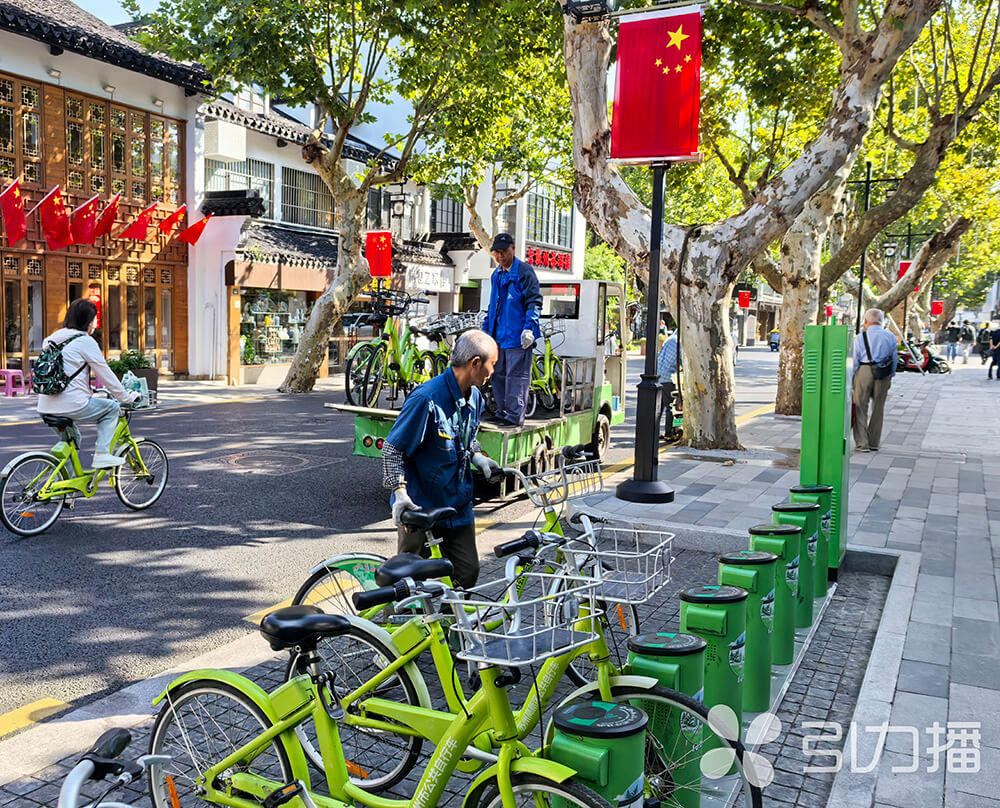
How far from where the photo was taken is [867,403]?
42.5 feet

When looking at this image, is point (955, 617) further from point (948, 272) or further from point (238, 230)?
point (948, 272)

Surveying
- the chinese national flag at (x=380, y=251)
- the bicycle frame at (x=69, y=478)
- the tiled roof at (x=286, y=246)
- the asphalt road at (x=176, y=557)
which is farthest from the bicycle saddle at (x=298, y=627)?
the tiled roof at (x=286, y=246)

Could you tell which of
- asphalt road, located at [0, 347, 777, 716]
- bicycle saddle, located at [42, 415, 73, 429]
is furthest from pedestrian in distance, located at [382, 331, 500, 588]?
bicycle saddle, located at [42, 415, 73, 429]

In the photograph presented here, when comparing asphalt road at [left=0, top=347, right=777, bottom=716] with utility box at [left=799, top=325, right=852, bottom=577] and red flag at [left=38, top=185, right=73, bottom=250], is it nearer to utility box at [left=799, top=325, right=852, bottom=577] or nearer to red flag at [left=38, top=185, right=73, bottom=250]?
utility box at [left=799, top=325, right=852, bottom=577]

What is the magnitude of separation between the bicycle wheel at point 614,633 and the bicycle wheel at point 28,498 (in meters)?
5.09

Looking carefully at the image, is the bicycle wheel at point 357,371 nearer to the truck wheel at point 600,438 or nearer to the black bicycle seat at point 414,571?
the truck wheel at point 600,438

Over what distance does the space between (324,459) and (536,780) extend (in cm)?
894

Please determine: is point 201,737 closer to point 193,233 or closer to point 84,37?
point 84,37

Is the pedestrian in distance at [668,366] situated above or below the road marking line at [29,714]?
above

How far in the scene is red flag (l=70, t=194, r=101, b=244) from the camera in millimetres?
17562

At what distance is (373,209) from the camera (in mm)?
28172

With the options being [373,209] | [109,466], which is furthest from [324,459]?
[373,209]

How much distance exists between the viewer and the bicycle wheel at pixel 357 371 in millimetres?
11391

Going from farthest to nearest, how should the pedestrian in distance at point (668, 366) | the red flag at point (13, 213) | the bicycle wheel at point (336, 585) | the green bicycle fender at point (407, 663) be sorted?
the red flag at point (13, 213) → the pedestrian in distance at point (668, 366) → the bicycle wheel at point (336, 585) → the green bicycle fender at point (407, 663)
